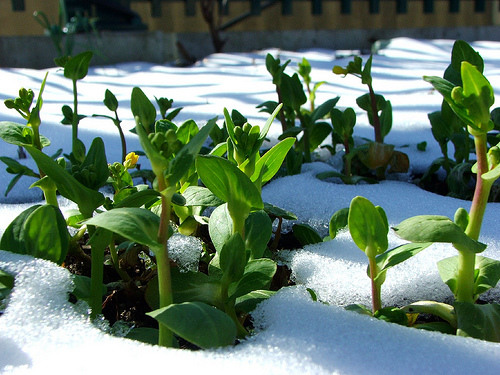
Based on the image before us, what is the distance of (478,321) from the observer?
0.70 meters

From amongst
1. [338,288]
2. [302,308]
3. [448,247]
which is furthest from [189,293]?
[448,247]

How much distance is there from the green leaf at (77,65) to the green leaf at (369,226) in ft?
2.06

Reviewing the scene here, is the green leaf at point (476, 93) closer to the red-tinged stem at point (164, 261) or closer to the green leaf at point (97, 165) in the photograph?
the red-tinged stem at point (164, 261)

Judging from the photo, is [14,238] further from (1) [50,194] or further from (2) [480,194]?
(2) [480,194]

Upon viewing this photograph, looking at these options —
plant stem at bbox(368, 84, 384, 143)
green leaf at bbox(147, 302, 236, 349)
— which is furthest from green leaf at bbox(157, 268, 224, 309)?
plant stem at bbox(368, 84, 384, 143)

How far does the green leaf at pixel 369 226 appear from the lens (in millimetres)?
686

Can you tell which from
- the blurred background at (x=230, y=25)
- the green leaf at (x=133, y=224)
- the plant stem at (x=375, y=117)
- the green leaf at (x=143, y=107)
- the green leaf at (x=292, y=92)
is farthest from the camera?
Answer: the blurred background at (x=230, y=25)

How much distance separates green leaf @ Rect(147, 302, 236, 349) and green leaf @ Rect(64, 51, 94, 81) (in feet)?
2.03

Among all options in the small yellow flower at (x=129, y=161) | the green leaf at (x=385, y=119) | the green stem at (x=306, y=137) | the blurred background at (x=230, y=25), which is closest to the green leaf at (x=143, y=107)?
the small yellow flower at (x=129, y=161)

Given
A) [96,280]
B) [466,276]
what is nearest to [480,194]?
[466,276]

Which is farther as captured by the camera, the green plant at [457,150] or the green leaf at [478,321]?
the green plant at [457,150]

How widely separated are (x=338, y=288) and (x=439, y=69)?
3.22 meters

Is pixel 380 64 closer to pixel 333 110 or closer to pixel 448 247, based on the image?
pixel 333 110

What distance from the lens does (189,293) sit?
28.3 inches
